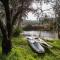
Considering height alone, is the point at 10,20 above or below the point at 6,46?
above

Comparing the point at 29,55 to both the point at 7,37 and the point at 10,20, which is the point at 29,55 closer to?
the point at 7,37

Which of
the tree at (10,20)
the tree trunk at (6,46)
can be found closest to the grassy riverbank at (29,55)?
the tree trunk at (6,46)

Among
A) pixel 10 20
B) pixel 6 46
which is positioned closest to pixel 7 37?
pixel 6 46

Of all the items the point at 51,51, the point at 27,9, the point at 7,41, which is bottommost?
the point at 51,51

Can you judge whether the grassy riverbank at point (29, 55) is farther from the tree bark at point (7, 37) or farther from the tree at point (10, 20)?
the tree at point (10, 20)

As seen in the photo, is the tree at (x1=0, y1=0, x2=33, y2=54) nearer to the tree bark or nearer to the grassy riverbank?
the tree bark

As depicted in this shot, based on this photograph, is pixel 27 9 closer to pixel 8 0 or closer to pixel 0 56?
pixel 8 0

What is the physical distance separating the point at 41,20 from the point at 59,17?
107 cm

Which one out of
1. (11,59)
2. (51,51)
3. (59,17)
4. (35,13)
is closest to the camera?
(11,59)

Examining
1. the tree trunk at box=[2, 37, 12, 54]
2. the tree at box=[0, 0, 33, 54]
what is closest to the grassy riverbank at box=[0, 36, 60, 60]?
the tree trunk at box=[2, 37, 12, 54]

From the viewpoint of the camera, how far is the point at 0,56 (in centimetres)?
788

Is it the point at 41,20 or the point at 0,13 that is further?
the point at 0,13

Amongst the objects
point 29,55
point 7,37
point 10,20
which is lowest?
point 29,55

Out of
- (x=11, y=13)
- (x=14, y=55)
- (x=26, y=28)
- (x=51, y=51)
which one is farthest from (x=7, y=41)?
(x=26, y=28)
